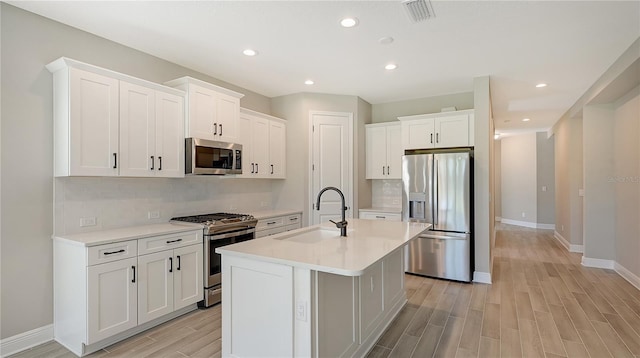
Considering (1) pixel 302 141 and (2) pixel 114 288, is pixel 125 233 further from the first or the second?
(1) pixel 302 141

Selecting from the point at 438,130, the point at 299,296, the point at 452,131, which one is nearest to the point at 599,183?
the point at 452,131

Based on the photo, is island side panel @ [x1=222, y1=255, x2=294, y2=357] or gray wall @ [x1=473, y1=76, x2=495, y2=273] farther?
gray wall @ [x1=473, y1=76, x2=495, y2=273]

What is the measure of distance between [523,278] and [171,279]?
174 inches

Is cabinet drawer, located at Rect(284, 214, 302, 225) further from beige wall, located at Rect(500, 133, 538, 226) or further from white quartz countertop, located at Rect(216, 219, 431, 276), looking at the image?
beige wall, located at Rect(500, 133, 538, 226)

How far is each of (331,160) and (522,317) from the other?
3.11 m

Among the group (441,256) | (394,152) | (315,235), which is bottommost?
(441,256)

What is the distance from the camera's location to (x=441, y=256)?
167 inches

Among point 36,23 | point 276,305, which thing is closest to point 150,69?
point 36,23

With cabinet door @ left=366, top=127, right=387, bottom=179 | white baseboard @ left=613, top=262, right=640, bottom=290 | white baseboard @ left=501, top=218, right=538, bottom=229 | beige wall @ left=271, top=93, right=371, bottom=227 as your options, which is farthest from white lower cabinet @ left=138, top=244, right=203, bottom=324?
white baseboard @ left=501, top=218, right=538, bottom=229

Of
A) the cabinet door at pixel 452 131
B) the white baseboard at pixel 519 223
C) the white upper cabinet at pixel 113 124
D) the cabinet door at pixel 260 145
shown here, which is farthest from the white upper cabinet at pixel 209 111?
the white baseboard at pixel 519 223

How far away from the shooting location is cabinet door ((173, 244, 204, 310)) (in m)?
3.00

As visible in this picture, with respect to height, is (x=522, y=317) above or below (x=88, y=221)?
below

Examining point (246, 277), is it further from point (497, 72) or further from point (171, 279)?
point (497, 72)

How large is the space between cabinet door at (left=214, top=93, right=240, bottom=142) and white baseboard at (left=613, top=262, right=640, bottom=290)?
17.4ft
